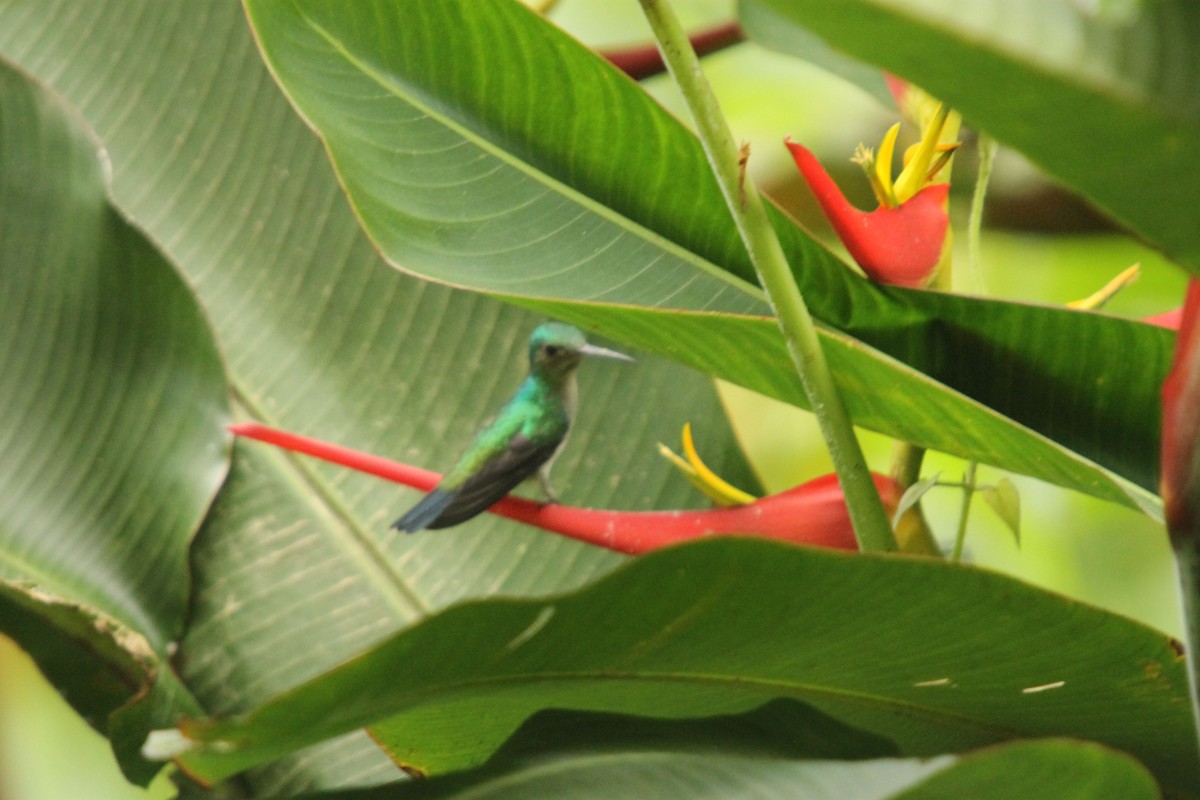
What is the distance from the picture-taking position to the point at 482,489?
0.61 metres

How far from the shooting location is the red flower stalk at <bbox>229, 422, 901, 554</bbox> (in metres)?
0.54

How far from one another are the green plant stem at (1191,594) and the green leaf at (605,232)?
5.0 inches

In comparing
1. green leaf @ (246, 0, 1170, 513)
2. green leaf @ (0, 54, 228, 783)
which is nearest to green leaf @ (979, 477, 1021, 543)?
green leaf @ (246, 0, 1170, 513)

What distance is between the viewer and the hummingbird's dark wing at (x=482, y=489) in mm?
601

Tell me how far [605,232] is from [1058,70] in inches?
14.6

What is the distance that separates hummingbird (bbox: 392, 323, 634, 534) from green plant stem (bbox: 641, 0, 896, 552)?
0.69ft

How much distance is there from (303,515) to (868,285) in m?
0.47

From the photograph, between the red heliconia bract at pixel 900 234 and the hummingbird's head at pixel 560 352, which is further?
the hummingbird's head at pixel 560 352

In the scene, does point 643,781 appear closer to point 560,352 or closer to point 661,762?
point 661,762

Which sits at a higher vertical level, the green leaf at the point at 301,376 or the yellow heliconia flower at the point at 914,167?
the yellow heliconia flower at the point at 914,167

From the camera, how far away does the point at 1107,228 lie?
57.7 inches

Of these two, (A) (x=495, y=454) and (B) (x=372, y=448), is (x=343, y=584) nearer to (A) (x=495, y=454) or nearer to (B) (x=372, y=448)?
(B) (x=372, y=448)

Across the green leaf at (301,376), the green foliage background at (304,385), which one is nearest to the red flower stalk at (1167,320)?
the green foliage background at (304,385)

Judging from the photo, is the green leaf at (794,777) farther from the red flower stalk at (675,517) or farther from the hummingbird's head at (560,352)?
the hummingbird's head at (560,352)
